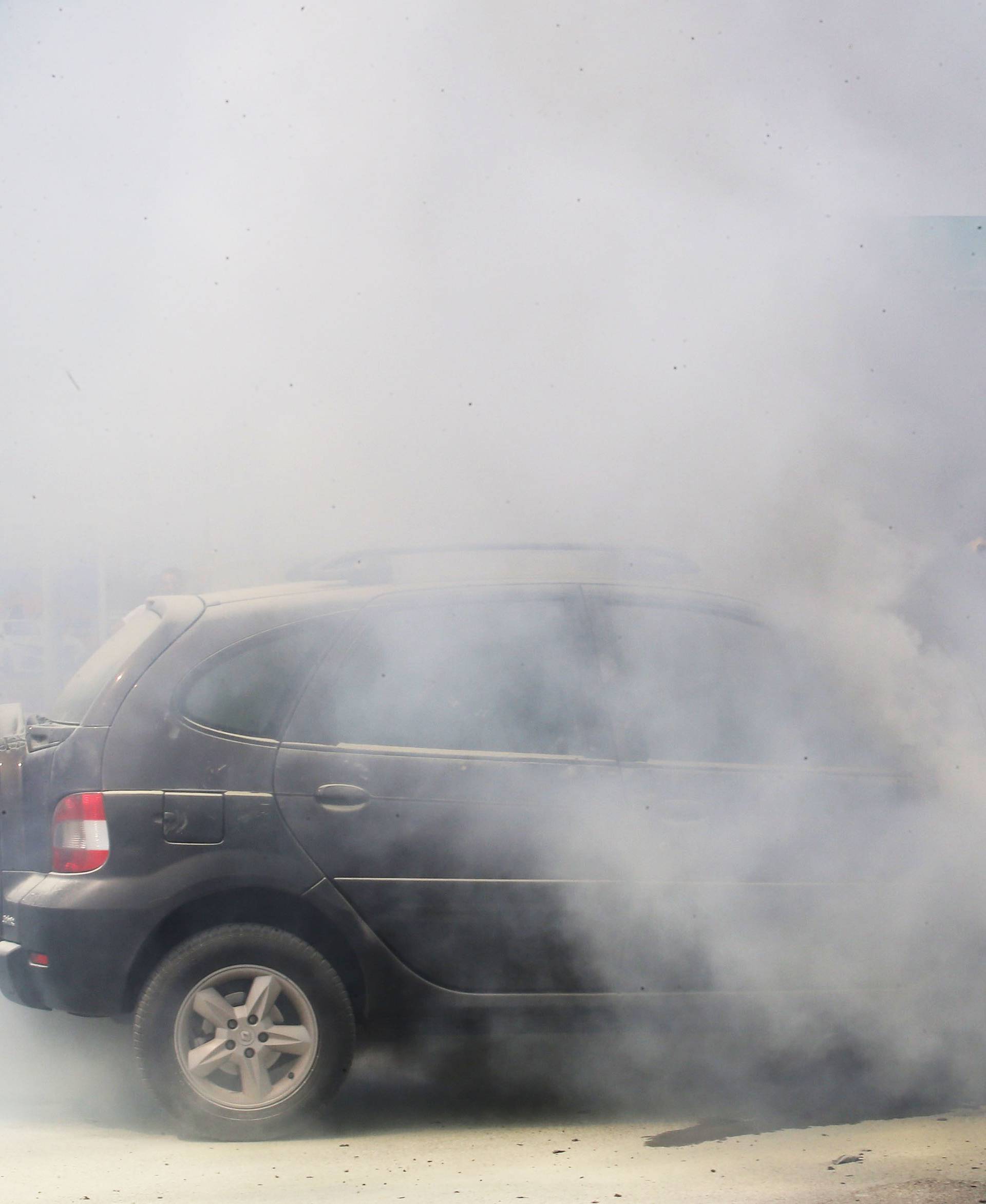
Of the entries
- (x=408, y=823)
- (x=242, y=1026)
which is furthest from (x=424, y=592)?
(x=242, y=1026)

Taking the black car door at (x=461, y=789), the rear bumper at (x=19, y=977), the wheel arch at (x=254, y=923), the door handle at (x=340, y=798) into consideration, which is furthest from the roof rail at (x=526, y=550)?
the rear bumper at (x=19, y=977)

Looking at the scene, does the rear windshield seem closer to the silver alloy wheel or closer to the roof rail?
the roof rail

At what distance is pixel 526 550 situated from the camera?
4.16 m

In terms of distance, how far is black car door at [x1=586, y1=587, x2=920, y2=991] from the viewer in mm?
Answer: 3473

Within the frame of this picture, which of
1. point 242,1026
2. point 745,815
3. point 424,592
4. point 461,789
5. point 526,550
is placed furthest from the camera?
point 526,550

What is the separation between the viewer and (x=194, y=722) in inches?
134

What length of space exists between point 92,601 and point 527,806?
3576 mm

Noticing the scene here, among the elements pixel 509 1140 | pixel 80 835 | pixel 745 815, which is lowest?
pixel 509 1140

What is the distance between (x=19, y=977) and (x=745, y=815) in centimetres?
190

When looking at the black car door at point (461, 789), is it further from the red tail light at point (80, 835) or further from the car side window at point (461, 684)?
the red tail light at point (80, 835)

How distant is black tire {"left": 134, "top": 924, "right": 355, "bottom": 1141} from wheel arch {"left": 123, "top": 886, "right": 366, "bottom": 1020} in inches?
0.9

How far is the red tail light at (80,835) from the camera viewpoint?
328cm

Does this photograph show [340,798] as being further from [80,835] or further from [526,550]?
[526,550]

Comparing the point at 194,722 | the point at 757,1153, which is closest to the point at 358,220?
the point at 194,722
